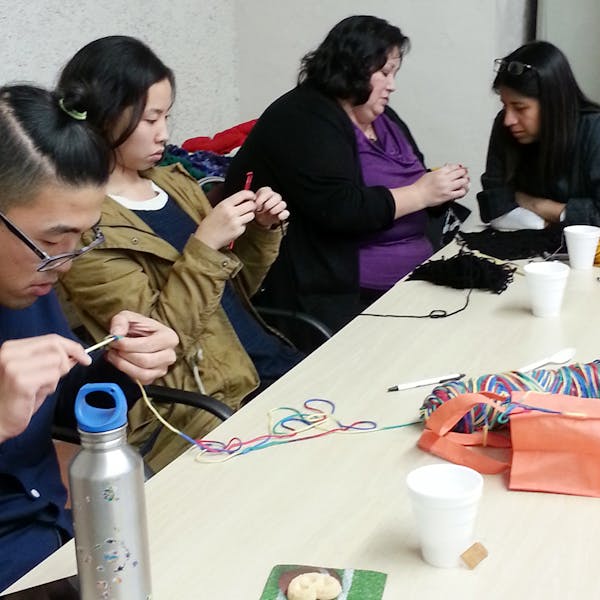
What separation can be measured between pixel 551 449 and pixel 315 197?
4.39 feet

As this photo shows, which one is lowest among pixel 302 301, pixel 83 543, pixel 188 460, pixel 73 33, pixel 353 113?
pixel 302 301

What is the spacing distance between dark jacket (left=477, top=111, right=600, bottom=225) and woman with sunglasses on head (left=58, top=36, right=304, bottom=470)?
856 millimetres

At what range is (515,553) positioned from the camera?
1035 mm

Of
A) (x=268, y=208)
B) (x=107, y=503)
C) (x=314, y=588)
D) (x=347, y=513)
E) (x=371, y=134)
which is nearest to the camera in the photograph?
(x=107, y=503)

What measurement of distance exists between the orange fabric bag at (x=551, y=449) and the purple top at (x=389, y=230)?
1.26 m

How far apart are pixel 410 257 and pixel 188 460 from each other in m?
1.37

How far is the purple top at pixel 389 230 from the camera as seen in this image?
2.48m

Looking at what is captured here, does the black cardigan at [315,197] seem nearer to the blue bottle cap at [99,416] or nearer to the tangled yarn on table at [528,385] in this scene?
the tangled yarn on table at [528,385]

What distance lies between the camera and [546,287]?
1.74 metres

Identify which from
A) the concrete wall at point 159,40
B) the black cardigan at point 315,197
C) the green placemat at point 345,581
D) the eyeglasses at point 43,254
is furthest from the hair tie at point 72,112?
the concrete wall at point 159,40

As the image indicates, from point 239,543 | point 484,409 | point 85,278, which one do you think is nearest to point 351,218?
point 85,278

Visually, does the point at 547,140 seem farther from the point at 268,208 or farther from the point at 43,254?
the point at 43,254

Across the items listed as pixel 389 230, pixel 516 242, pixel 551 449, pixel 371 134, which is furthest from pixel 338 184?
pixel 551 449

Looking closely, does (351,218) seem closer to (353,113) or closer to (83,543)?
(353,113)
